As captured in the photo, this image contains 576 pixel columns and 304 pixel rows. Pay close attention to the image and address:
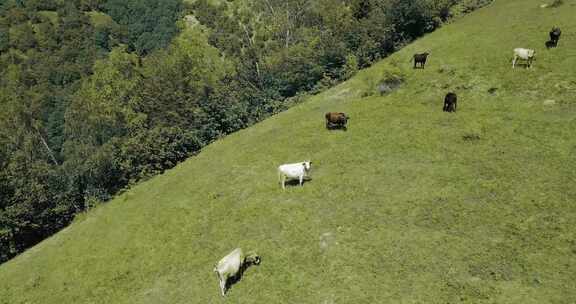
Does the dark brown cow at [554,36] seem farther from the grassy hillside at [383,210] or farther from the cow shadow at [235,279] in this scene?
the cow shadow at [235,279]

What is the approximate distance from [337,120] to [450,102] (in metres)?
10.3

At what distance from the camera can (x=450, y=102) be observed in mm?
38000

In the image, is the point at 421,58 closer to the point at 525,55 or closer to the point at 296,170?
the point at 525,55

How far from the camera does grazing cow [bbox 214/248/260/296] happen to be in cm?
2264

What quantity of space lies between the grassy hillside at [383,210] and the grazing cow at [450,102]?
0.81 m

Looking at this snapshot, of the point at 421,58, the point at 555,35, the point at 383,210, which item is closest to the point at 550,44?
the point at 555,35

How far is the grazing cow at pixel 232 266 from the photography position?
22641 mm

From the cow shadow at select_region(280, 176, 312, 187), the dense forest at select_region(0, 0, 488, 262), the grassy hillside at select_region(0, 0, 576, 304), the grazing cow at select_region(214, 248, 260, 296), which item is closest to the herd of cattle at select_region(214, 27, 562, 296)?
the grazing cow at select_region(214, 248, 260, 296)

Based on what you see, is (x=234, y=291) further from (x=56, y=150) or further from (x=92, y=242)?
(x=56, y=150)

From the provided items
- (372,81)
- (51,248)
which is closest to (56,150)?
(51,248)

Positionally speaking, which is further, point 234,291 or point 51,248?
point 51,248

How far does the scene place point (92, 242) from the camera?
36.3m

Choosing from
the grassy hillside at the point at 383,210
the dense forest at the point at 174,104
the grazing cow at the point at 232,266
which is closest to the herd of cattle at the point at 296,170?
the grazing cow at the point at 232,266

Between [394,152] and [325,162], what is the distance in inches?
218
